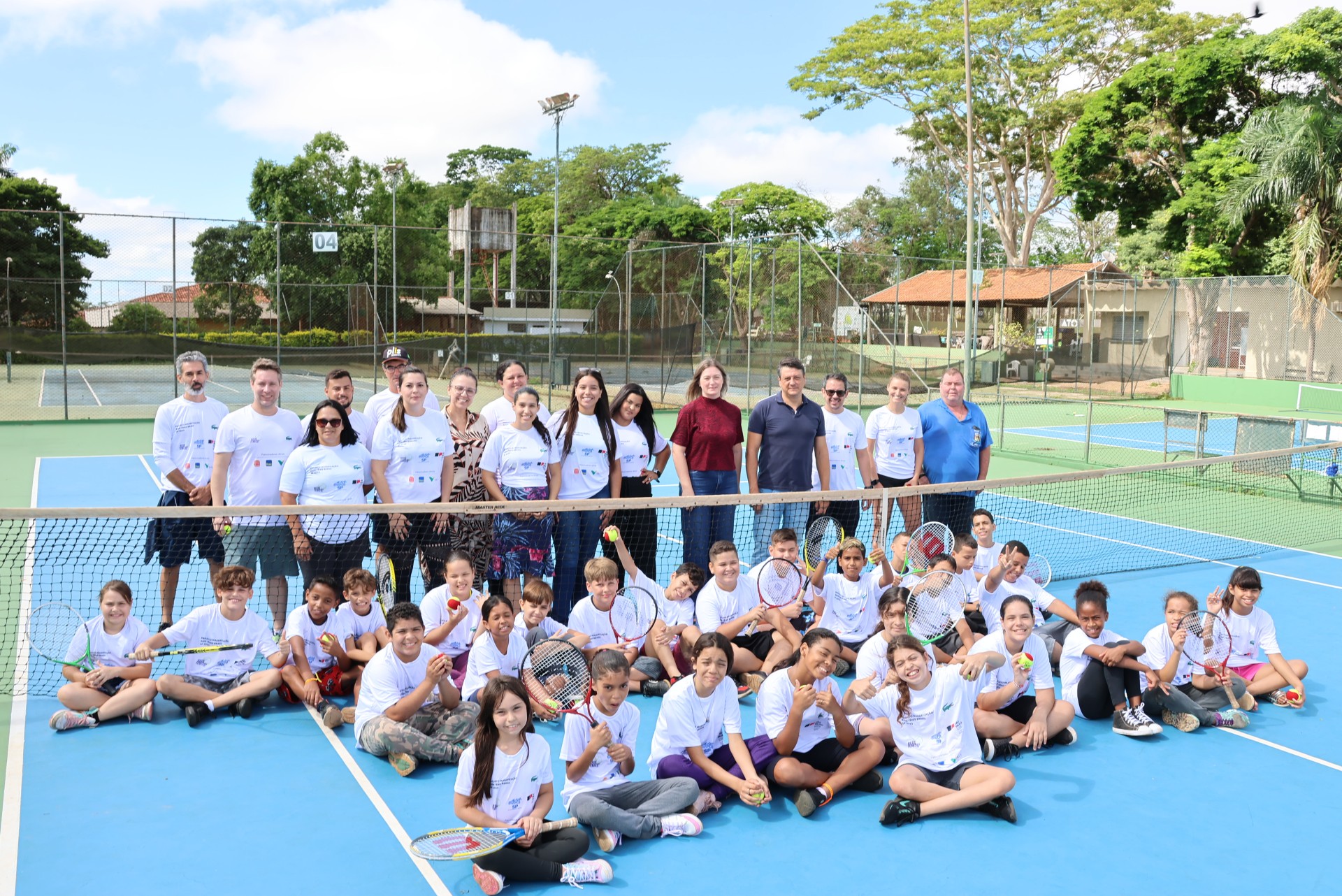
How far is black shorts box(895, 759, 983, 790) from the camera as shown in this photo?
17.6ft

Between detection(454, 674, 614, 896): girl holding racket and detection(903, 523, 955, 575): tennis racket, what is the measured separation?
11.7ft

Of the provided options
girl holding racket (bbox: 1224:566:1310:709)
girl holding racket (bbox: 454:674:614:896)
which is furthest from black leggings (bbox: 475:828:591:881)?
girl holding racket (bbox: 1224:566:1310:709)

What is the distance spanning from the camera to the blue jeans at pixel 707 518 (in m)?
8.15

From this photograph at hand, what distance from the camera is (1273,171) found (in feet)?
98.3

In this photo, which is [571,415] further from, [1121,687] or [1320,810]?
[1320,810]

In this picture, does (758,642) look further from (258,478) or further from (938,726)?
(258,478)

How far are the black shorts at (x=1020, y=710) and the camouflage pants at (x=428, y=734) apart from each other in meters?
3.09

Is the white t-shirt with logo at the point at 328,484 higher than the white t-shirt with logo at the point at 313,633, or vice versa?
the white t-shirt with logo at the point at 328,484

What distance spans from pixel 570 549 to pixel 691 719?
242 cm

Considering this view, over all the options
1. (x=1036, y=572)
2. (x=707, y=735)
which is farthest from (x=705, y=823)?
(x=1036, y=572)

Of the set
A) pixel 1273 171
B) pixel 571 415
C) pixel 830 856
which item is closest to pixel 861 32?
pixel 1273 171

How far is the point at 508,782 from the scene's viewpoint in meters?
4.62

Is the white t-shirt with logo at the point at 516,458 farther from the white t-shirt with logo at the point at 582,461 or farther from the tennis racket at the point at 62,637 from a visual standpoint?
the tennis racket at the point at 62,637

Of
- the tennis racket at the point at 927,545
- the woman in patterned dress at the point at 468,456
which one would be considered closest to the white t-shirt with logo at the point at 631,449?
the woman in patterned dress at the point at 468,456
